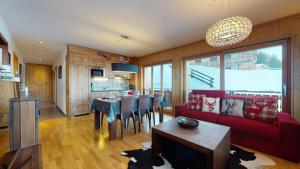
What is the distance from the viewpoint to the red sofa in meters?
2.02

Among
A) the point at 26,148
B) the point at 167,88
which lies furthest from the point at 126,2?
the point at 167,88

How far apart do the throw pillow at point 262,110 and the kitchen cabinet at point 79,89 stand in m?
4.97

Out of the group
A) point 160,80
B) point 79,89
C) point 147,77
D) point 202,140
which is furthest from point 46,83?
point 202,140

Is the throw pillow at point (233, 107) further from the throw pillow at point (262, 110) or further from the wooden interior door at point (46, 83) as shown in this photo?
the wooden interior door at point (46, 83)

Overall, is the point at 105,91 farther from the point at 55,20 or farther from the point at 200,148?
the point at 200,148

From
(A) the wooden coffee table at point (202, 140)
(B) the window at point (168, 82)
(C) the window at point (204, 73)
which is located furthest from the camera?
(B) the window at point (168, 82)

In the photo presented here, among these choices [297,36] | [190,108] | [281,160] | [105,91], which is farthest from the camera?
[105,91]

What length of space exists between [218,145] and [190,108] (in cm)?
199

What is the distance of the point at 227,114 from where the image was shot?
117 inches

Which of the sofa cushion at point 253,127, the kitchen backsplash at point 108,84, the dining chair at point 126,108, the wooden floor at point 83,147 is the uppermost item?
the kitchen backsplash at point 108,84

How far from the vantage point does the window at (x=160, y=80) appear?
5.59 m

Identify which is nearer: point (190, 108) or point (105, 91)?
point (190, 108)

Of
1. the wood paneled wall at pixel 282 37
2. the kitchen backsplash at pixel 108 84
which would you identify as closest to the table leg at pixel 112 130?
the kitchen backsplash at pixel 108 84

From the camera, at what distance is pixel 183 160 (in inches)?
80.8
